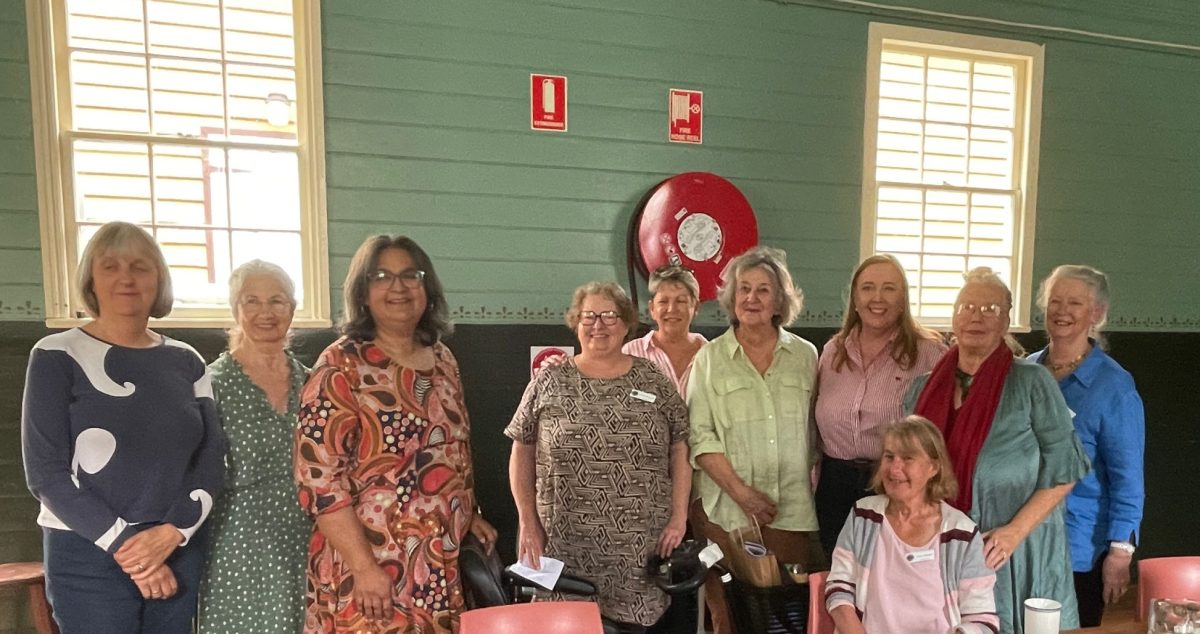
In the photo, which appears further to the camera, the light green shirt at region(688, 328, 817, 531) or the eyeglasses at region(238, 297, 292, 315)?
the light green shirt at region(688, 328, 817, 531)

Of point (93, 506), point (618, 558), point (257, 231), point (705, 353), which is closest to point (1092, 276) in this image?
point (705, 353)

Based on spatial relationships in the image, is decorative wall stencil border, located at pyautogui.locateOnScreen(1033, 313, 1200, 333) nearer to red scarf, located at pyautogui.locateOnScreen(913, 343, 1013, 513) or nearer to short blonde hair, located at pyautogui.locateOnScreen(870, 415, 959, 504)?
red scarf, located at pyautogui.locateOnScreen(913, 343, 1013, 513)

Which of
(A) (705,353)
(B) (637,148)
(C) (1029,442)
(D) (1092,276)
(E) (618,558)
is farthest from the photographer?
(B) (637,148)

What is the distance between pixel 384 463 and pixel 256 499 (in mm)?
598

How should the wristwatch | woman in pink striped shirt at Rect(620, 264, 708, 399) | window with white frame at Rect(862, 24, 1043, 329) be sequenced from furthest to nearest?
window with white frame at Rect(862, 24, 1043, 329), woman in pink striped shirt at Rect(620, 264, 708, 399), the wristwatch

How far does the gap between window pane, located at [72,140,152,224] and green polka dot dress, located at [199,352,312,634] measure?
141 centimetres

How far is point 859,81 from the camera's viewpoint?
12.8 ft

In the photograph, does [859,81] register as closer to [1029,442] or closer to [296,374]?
[1029,442]

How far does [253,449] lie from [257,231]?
4.83 ft

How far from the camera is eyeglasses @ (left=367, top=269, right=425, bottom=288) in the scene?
5.98ft

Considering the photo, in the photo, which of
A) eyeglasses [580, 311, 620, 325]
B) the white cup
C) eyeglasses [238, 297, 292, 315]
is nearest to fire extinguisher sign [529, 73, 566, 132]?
eyeglasses [580, 311, 620, 325]

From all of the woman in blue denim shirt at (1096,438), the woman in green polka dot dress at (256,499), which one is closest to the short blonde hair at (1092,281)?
the woman in blue denim shirt at (1096,438)

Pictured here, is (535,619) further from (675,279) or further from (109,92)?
(109,92)

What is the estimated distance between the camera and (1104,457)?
2.28 metres
